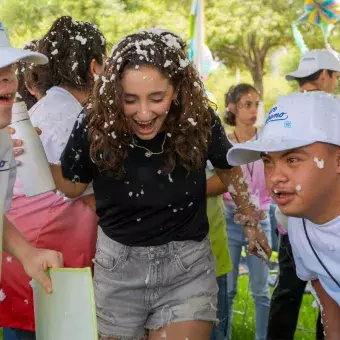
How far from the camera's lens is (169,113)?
271 centimetres

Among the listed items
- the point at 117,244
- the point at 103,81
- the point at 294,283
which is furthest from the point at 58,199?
the point at 294,283

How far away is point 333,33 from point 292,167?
1808 cm

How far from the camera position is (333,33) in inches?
760

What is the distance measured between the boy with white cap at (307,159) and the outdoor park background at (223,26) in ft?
28.9

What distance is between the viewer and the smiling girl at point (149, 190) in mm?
2578

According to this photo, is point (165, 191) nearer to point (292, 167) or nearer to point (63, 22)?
point (292, 167)

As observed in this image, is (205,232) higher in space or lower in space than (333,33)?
lower

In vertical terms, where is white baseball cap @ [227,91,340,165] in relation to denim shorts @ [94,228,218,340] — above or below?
above

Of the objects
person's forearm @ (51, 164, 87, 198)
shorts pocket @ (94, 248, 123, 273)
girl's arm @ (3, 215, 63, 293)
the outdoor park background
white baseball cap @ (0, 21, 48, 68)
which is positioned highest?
the outdoor park background

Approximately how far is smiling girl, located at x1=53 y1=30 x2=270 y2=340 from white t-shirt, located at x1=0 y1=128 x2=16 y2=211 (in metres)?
0.29

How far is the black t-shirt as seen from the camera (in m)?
2.62

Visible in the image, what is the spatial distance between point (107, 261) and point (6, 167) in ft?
1.96

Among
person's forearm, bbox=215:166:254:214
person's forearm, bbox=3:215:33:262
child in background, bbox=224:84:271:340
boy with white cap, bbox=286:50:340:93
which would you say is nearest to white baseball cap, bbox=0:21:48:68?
person's forearm, bbox=3:215:33:262

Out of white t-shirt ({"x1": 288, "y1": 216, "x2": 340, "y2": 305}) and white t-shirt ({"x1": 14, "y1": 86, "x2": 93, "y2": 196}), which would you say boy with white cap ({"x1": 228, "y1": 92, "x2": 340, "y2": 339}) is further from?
white t-shirt ({"x1": 14, "y1": 86, "x2": 93, "y2": 196})
